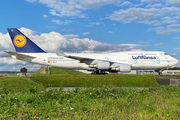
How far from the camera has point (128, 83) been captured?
20.3 metres

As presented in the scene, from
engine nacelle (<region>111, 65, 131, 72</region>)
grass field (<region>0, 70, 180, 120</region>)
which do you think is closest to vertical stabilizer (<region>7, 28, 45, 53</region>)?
engine nacelle (<region>111, 65, 131, 72</region>)

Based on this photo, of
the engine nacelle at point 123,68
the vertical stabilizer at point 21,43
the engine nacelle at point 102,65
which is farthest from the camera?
the vertical stabilizer at point 21,43

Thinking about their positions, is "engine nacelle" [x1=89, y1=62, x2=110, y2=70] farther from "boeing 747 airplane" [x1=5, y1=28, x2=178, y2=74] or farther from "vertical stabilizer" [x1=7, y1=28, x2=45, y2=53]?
"vertical stabilizer" [x1=7, y1=28, x2=45, y2=53]

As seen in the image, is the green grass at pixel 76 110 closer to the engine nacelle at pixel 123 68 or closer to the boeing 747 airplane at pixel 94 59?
the engine nacelle at pixel 123 68

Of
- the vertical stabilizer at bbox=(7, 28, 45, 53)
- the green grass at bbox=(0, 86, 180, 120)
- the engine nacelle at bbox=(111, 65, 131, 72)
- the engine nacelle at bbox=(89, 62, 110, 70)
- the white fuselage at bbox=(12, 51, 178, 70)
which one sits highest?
the vertical stabilizer at bbox=(7, 28, 45, 53)

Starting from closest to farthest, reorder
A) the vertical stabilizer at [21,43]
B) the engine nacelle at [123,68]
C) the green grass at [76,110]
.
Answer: the green grass at [76,110] < the engine nacelle at [123,68] < the vertical stabilizer at [21,43]

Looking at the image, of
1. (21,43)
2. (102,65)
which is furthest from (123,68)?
(21,43)

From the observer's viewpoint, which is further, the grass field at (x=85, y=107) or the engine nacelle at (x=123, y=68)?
the engine nacelle at (x=123, y=68)

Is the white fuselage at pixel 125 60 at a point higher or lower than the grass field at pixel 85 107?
higher

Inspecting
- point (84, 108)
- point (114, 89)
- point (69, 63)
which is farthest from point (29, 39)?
point (84, 108)

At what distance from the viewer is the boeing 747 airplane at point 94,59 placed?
3063 cm

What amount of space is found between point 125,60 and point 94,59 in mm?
5680

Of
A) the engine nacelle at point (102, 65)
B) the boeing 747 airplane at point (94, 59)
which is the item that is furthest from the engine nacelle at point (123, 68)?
the engine nacelle at point (102, 65)

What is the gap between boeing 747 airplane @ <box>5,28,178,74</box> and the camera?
1206 inches
